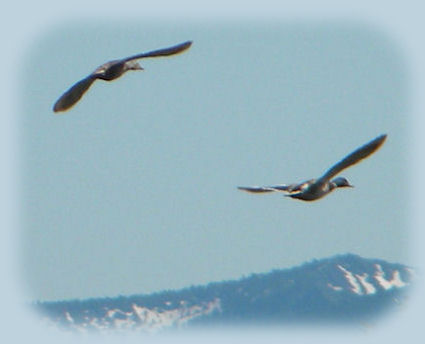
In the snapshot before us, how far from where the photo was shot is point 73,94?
14617mm

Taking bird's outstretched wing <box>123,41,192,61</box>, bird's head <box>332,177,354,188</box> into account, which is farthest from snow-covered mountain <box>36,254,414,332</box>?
bird's outstretched wing <box>123,41,192,61</box>

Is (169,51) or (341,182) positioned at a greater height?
(169,51)

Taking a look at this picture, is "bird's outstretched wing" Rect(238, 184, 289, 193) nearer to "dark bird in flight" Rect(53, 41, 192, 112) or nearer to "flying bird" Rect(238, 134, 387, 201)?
"flying bird" Rect(238, 134, 387, 201)

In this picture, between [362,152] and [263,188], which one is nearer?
[362,152]

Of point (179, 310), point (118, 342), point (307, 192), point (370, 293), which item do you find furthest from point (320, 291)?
point (307, 192)

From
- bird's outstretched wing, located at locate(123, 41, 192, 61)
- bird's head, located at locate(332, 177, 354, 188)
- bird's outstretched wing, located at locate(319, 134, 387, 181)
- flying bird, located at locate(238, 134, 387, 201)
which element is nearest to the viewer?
bird's outstretched wing, located at locate(319, 134, 387, 181)

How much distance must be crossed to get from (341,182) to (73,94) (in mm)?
3489

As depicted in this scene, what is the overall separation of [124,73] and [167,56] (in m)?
0.92

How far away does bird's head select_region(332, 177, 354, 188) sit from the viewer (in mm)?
15305

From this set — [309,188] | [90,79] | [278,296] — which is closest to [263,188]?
[309,188]

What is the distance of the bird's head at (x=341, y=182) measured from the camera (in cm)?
1530

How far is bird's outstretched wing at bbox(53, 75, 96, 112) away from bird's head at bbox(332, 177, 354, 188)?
323cm

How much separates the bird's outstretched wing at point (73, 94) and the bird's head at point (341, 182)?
3232 millimetres

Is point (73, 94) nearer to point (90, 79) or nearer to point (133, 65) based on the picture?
point (90, 79)
